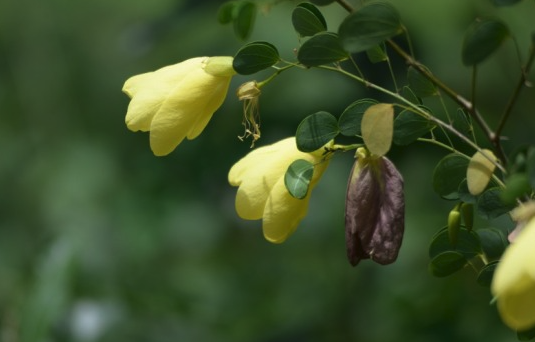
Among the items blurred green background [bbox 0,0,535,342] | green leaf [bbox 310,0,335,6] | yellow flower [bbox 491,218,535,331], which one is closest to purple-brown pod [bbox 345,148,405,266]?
green leaf [bbox 310,0,335,6]

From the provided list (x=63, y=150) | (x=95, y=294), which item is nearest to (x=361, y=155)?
(x=95, y=294)

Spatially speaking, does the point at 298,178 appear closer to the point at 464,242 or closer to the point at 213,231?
the point at 464,242

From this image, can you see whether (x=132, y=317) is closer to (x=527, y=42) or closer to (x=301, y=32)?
(x=527, y=42)

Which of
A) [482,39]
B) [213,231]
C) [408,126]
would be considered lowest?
[213,231]

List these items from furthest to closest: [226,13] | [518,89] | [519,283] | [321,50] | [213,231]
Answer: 1. [213,231]
2. [226,13]
3. [321,50]
4. [518,89]
5. [519,283]

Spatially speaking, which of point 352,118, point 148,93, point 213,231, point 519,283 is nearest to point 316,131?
point 352,118

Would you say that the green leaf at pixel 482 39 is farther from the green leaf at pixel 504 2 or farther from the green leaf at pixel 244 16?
the green leaf at pixel 244 16
